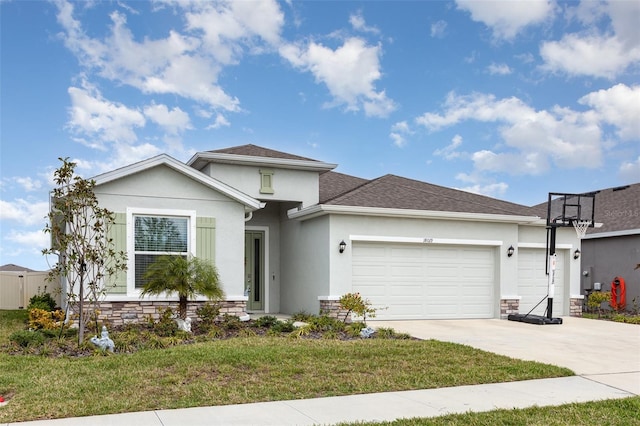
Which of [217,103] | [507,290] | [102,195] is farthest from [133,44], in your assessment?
[507,290]

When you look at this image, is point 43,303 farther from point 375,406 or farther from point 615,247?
point 615,247

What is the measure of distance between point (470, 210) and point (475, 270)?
173cm

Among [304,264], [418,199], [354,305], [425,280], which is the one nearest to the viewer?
[354,305]

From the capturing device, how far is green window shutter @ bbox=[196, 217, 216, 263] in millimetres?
13609

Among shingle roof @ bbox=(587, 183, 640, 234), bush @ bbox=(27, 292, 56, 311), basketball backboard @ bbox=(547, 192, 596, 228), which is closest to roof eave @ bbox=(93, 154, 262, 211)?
bush @ bbox=(27, 292, 56, 311)

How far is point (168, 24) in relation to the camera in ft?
44.0

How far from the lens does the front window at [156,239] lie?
13102 millimetres

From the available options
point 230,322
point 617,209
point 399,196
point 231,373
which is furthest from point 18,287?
point 617,209

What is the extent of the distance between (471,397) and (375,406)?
132cm

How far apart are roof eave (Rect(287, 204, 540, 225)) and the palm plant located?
345 centimetres

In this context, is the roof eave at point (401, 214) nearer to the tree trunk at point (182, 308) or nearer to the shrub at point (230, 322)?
the shrub at point (230, 322)

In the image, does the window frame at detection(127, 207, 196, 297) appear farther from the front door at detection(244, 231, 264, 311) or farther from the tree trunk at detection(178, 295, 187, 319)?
the front door at detection(244, 231, 264, 311)

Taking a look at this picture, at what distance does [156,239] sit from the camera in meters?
13.3

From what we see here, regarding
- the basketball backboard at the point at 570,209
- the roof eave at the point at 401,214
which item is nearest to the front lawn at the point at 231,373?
the roof eave at the point at 401,214
